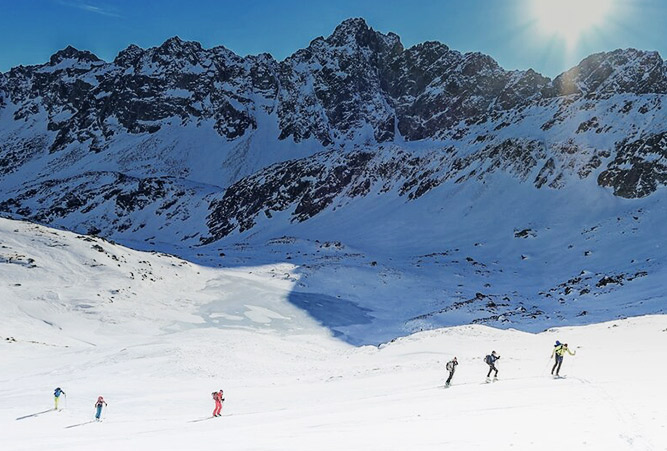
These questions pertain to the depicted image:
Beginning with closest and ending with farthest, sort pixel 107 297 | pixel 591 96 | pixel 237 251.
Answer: pixel 107 297 → pixel 237 251 → pixel 591 96

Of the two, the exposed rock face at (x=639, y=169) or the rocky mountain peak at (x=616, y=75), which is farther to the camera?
the rocky mountain peak at (x=616, y=75)

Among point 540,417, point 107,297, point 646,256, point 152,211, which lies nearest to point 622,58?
point 646,256

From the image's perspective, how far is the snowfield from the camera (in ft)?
41.4

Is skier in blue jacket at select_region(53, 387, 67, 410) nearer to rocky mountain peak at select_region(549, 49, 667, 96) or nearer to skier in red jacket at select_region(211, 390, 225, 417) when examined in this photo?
skier in red jacket at select_region(211, 390, 225, 417)

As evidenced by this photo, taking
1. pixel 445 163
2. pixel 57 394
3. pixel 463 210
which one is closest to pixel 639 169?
pixel 463 210

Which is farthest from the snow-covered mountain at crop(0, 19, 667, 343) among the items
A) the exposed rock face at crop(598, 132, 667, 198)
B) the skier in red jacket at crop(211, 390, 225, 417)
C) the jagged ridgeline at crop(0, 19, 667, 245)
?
the skier in red jacket at crop(211, 390, 225, 417)

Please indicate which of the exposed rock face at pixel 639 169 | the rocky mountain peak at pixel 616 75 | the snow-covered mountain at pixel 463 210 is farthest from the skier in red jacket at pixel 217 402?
the rocky mountain peak at pixel 616 75

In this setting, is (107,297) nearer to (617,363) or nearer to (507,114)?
(617,363)

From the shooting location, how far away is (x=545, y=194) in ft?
310

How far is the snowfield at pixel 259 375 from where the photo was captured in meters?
12.6

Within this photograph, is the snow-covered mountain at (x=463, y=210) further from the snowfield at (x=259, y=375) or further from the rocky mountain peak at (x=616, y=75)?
the snowfield at (x=259, y=375)

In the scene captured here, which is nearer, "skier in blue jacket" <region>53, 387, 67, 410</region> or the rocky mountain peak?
"skier in blue jacket" <region>53, 387, 67, 410</region>

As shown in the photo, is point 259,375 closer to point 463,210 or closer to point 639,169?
point 463,210

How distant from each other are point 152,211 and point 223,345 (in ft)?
422
